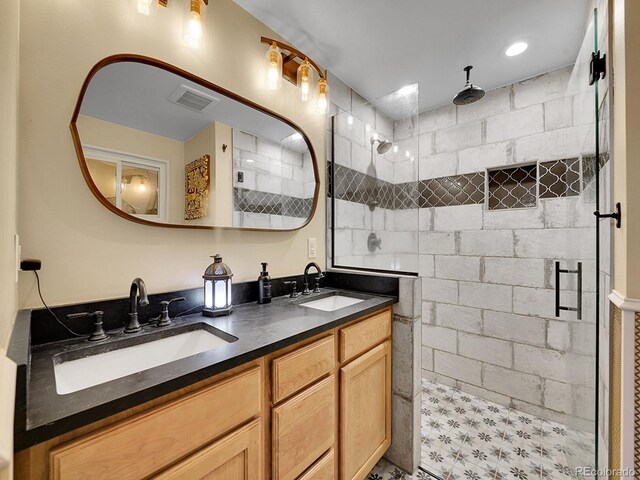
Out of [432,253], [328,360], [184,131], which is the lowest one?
[328,360]

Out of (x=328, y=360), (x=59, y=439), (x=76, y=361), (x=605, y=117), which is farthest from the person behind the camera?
(x=328, y=360)

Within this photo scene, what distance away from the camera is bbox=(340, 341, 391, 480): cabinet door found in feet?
4.11

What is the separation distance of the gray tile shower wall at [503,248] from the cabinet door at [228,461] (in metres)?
1.80

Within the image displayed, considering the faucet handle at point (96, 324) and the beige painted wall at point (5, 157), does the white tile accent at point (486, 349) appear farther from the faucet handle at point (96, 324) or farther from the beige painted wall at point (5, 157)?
the beige painted wall at point (5, 157)

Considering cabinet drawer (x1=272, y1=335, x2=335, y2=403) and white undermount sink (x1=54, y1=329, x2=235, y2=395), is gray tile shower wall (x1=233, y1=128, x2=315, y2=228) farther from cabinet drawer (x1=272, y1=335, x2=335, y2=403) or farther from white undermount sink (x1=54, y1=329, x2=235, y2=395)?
cabinet drawer (x1=272, y1=335, x2=335, y2=403)

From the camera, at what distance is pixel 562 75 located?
6.64 feet

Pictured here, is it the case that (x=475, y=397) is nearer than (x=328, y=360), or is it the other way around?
(x=328, y=360)

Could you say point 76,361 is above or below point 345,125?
below

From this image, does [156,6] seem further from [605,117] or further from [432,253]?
[432,253]

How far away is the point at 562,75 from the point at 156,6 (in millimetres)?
2639

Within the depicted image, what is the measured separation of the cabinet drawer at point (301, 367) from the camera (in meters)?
0.96

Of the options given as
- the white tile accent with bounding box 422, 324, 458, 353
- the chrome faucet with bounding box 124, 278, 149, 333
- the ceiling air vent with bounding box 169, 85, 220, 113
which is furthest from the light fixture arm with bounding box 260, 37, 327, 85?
the white tile accent with bounding box 422, 324, 458, 353

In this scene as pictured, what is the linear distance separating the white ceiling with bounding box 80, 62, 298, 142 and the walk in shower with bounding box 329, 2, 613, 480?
3.34 ft

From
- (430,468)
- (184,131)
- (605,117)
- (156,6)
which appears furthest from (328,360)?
(156,6)
